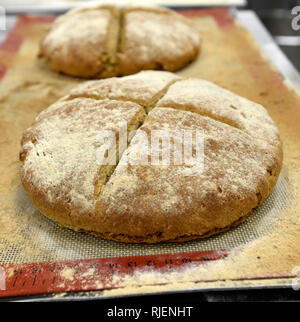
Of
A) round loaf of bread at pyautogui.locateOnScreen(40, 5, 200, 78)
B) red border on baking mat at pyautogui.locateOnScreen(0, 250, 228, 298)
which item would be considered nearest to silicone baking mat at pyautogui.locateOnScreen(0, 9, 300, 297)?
red border on baking mat at pyautogui.locateOnScreen(0, 250, 228, 298)

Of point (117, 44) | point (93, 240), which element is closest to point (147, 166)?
point (93, 240)

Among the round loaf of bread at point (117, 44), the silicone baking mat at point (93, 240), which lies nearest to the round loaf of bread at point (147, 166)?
the silicone baking mat at point (93, 240)

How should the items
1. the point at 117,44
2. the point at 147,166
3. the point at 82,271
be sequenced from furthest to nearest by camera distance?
the point at 117,44 → the point at 147,166 → the point at 82,271

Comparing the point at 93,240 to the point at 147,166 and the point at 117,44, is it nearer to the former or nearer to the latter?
the point at 147,166

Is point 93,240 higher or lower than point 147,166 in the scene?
lower

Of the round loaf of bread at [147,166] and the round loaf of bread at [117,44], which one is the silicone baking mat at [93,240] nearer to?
the round loaf of bread at [147,166]

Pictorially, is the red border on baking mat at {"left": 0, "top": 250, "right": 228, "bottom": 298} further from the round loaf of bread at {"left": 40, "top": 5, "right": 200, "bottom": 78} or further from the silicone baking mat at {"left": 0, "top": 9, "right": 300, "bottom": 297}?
the round loaf of bread at {"left": 40, "top": 5, "right": 200, "bottom": 78}
